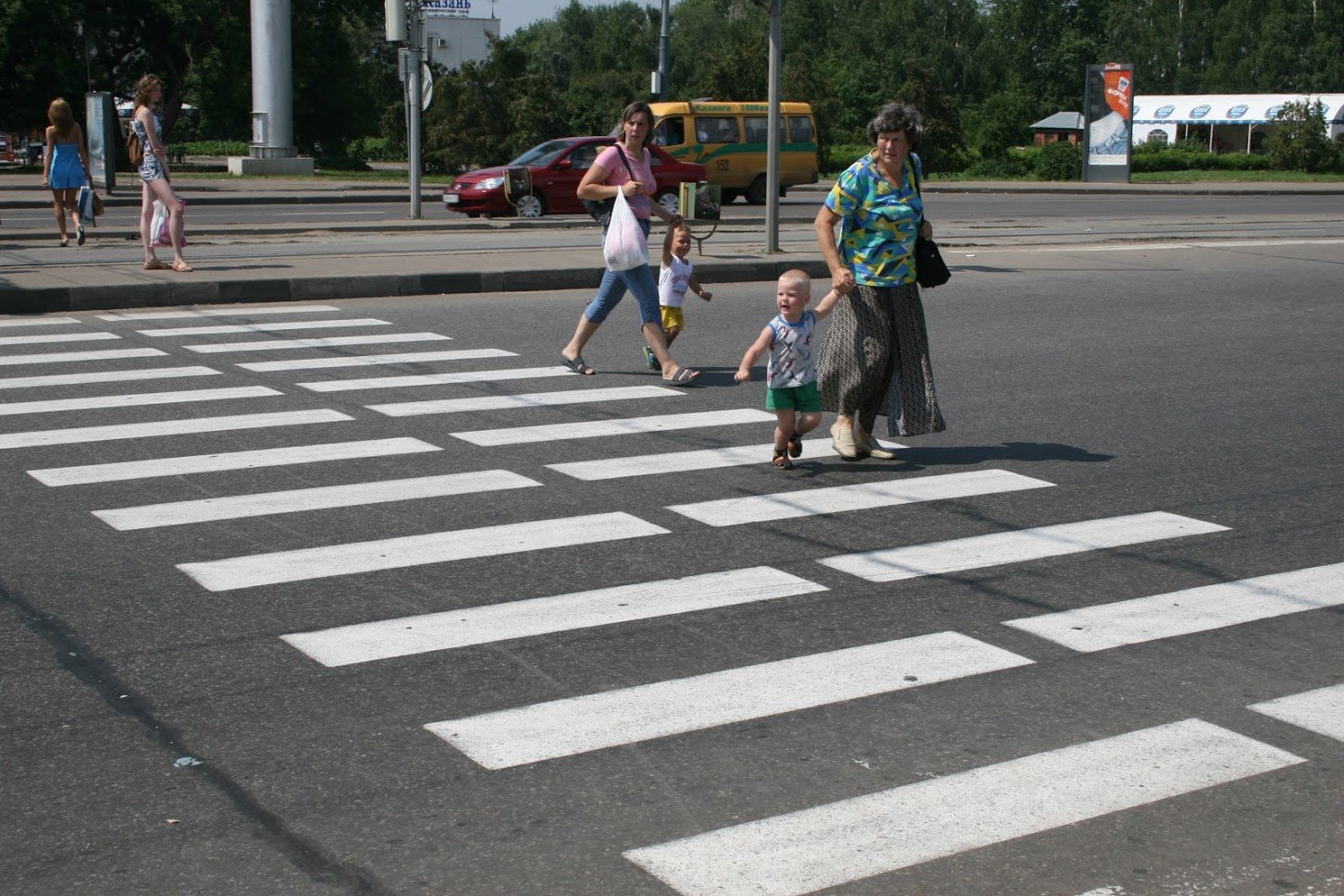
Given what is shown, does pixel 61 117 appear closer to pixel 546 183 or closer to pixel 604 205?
pixel 604 205

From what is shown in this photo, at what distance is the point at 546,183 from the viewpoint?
27719mm

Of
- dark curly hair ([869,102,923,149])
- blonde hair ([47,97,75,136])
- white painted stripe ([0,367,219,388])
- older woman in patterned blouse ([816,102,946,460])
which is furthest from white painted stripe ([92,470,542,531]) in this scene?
blonde hair ([47,97,75,136])

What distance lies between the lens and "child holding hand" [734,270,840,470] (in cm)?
745

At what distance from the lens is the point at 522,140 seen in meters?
42.3

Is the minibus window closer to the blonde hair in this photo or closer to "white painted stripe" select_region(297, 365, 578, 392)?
the blonde hair

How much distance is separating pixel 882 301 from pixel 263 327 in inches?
250

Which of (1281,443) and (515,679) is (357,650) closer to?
(515,679)

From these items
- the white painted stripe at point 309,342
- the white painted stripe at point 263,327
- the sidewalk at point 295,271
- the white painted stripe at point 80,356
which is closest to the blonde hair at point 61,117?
the sidewalk at point 295,271

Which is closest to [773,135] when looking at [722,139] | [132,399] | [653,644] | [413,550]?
[132,399]

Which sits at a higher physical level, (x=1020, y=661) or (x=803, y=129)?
(x=803, y=129)

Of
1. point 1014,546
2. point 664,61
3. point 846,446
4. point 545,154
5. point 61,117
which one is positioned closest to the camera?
point 1014,546

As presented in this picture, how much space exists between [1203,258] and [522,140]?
A: 2596 cm

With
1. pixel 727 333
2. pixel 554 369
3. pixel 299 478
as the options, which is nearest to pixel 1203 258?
pixel 727 333

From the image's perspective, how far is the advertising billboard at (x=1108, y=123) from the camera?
44.8 m
